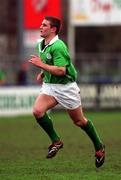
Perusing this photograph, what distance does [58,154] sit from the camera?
15.5 metres

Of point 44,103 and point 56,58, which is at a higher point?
point 56,58

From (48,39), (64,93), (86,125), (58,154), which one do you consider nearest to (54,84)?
(64,93)

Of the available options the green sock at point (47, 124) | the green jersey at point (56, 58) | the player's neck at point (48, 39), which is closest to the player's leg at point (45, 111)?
the green sock at point (47, 124)

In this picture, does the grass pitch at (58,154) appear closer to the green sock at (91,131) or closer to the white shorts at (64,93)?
the green sock at (91,131)

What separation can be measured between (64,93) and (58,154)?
2.89 meters

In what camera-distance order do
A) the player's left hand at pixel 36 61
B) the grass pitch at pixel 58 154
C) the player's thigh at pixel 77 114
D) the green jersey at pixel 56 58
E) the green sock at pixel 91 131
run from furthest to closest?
the green sock at pixel 91 131
the player's thigh at pixel 77 114
the green jersey at pixel 56 58
the player's left hand at pixel 36 61
the grass pitch at pixel 58 154

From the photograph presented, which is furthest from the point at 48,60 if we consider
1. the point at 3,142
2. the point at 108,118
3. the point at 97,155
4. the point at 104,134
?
the point at 108,118

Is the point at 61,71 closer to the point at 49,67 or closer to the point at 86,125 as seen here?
the point at 49,67

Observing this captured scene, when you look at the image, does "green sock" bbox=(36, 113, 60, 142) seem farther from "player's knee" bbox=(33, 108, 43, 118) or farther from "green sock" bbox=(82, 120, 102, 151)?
"green sock" bbox=(82, 120, 102, 151)

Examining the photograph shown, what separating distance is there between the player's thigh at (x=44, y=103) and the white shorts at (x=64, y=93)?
Result: 2.2 inches

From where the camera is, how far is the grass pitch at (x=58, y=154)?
39.8 feet

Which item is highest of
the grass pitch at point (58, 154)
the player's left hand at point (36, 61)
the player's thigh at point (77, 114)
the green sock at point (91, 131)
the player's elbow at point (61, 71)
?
the player's left hand at point (36, 61)

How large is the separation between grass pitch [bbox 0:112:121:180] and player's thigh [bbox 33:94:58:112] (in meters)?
0.91

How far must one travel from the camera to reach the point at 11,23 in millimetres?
54125
